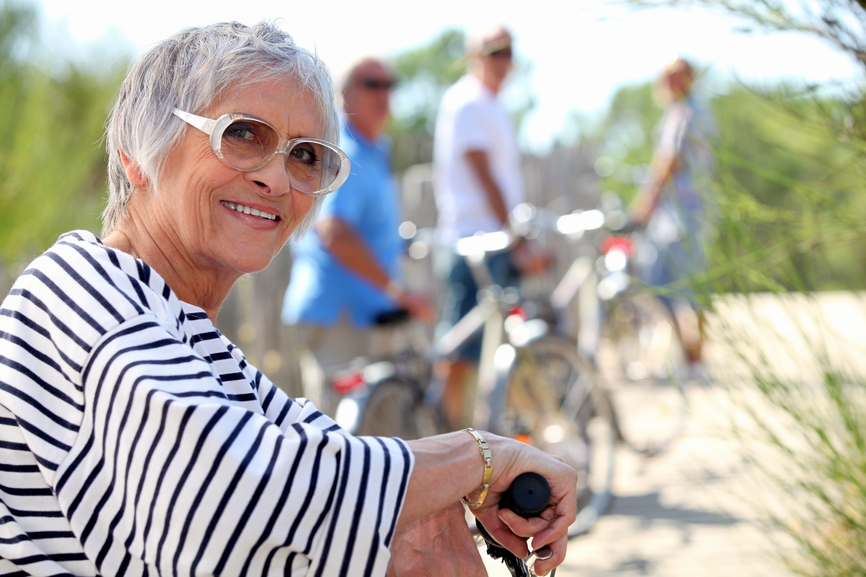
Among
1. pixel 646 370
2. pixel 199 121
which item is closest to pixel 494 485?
pixel 199 121

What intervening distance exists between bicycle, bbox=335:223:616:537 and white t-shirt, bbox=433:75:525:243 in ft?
0.63

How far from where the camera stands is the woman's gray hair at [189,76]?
124cm

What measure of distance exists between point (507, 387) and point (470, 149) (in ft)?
4.30

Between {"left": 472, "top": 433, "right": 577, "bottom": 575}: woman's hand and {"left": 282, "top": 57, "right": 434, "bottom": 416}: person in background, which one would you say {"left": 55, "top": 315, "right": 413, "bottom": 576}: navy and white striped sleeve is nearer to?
{"left": 472, "top": 433, "right": 577, "bottom": 575}: woman's hand

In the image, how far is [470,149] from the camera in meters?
4.04

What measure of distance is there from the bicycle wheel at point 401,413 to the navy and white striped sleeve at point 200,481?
2.39 m

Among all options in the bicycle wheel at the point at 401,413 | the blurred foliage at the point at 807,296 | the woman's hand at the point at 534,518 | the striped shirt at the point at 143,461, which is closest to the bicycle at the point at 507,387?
the bicycle wheel at the point at 401,413

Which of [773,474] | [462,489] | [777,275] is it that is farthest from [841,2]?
[462,489]

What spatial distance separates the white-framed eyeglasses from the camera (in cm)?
124

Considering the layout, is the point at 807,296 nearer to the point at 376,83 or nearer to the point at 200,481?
the point at 200,481

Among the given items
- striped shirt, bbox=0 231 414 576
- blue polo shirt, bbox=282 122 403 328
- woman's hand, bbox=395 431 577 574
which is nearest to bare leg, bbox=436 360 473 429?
blue polo shirt, bbox=282 122 403 328

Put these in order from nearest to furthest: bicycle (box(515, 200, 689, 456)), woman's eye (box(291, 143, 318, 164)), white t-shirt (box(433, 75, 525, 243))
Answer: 1. woman's eye (box(291, 143, 318, 164))
2. white t-shirt (box(433, 75, 525, 243))
3. bicycle (box(515, 200, 689, 456))

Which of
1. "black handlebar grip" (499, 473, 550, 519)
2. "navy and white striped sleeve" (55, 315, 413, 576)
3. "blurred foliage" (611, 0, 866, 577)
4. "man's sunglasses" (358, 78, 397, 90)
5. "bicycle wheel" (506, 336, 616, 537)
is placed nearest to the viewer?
"navy and white striped sleeve" (55, 315, 413, 576)

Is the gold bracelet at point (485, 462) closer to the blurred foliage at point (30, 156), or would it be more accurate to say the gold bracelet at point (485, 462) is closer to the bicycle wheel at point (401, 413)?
the bicycle wheel at point (401, 413)
